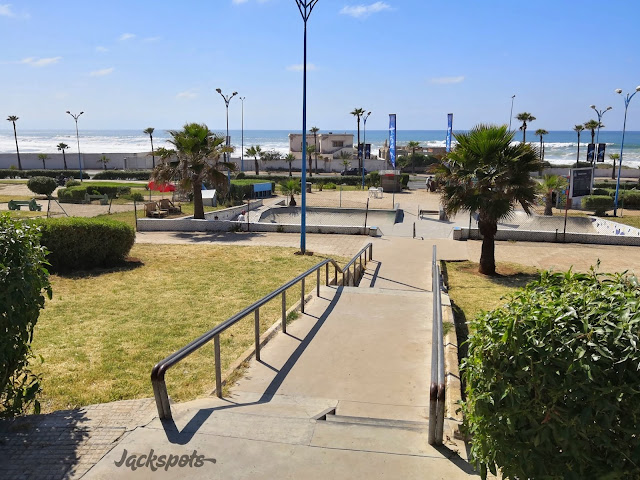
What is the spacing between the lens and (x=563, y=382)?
266 centimetres

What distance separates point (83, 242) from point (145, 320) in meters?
5.75

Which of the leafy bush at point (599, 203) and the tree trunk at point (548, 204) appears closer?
the tree trunk at point (548, 204)

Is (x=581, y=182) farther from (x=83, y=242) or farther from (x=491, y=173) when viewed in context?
(x=83, y=242)

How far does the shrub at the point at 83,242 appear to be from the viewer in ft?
45.2

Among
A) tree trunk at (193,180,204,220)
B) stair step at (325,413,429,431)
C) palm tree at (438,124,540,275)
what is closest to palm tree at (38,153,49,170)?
tree trunk at (193,180,204,220)

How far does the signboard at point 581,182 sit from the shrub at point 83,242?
89.0 feet

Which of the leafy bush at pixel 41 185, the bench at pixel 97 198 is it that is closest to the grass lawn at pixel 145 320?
the bench at pixel 97 198

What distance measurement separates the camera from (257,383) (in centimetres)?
597

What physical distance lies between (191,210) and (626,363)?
29.1 metres

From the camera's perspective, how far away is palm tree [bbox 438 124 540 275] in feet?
47.5

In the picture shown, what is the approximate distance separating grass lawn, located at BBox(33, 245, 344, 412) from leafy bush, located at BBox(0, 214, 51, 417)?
1419 mm

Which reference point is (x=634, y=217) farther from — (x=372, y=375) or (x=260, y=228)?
(x=372, y=375)

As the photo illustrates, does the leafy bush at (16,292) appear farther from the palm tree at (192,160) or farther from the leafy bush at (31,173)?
the leafy bush at (31,173)

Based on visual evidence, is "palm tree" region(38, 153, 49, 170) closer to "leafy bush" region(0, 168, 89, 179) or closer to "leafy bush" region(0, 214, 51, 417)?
"leafy bush" region(0, 168, 89, 179)
